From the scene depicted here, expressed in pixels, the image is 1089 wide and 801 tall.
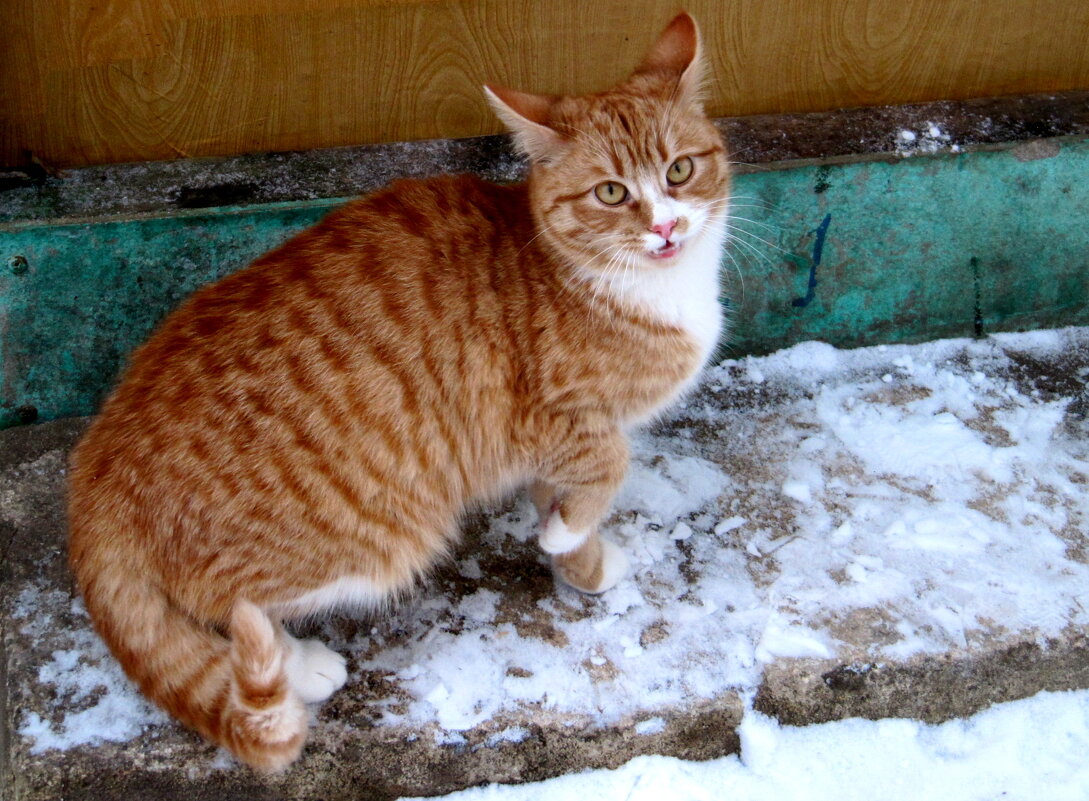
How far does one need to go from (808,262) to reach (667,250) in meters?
1.00

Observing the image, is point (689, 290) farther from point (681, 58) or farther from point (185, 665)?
point (185, 665)

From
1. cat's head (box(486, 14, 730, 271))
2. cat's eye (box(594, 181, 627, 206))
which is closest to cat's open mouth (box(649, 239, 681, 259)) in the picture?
cat's head (box(486, 14, 730, 271))

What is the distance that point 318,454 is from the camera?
202 centimetres

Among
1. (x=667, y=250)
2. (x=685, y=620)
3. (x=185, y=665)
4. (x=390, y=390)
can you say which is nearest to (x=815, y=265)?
(x=667, y=250)

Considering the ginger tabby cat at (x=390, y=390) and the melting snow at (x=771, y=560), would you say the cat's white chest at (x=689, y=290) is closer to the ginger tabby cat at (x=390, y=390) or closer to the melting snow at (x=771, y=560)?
the ginger tabby cat at (x=390, y=390)

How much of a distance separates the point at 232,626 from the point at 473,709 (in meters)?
0.53

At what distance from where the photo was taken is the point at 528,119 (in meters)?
2.06

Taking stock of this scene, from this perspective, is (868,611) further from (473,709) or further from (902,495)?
(473,709)

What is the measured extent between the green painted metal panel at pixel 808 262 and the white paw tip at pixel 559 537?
91 cm

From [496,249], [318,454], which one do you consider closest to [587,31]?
[496,249]

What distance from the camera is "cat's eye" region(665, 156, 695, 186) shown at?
6.98 feet

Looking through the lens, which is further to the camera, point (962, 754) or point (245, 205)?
point (245, 205)

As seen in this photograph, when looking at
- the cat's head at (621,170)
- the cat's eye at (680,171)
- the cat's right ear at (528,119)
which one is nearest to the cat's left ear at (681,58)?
the cat's head at (621,170)

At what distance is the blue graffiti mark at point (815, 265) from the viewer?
290 centimetres
